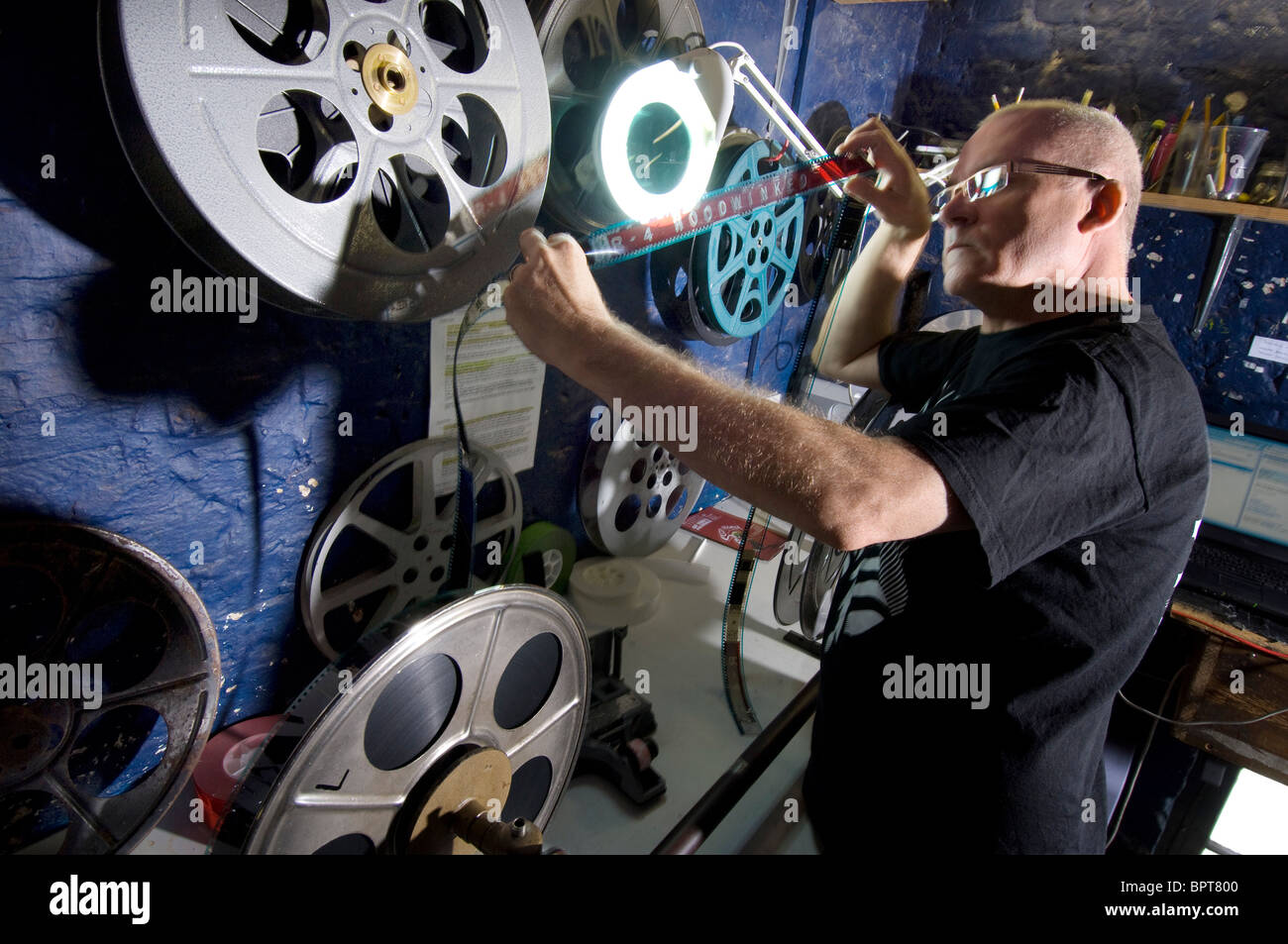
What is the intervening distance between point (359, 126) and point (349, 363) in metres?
0.35

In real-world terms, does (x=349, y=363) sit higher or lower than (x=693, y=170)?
lower

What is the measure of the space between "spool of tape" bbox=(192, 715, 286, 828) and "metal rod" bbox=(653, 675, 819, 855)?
0.58 metres

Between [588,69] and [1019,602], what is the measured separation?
1.06 metres

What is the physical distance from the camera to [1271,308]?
213 cm

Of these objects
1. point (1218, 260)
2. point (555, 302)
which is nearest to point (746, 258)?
point (555, 302)

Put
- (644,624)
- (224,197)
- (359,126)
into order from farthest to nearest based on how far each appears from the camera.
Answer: (644,624)
(359,126)
(224,197)

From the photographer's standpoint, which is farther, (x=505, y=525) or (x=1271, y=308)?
(x=1271, y=308)

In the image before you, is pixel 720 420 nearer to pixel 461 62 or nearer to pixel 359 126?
pixel 359 126

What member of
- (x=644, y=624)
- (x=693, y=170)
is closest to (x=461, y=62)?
(x=693, y=170)

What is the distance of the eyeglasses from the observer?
0.93 metres

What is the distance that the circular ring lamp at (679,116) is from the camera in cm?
107

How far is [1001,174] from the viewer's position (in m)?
0.96

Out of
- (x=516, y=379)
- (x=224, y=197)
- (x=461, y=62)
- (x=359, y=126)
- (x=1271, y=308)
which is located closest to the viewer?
(x=224, y=197)

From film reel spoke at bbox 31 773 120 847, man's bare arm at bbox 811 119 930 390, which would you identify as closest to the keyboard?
man's bare arm at bbox 811 119 930 390
